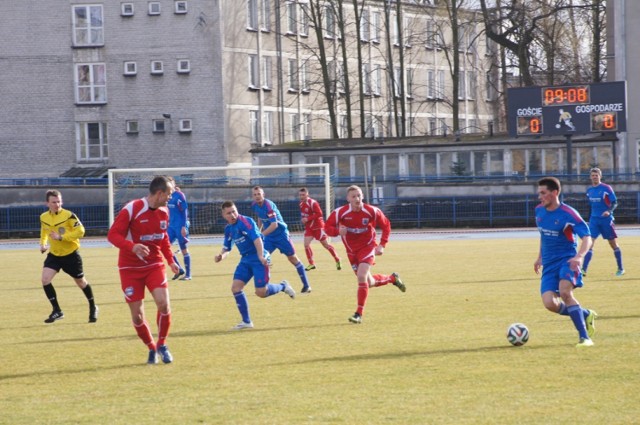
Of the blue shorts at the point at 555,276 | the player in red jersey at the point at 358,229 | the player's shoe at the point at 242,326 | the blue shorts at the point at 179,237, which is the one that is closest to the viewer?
the blue shorts at the point at 555,276

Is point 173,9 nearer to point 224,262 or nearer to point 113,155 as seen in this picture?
point 113,155

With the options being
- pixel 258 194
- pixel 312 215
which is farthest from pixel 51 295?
pixel 312 215

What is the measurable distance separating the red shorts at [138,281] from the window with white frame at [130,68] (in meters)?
47.8

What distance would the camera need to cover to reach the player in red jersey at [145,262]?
12.4 meters

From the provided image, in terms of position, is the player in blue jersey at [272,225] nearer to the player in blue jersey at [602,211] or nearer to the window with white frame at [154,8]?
the player in blue jersey at [602,211]

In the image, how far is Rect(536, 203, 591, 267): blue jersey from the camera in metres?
12.9

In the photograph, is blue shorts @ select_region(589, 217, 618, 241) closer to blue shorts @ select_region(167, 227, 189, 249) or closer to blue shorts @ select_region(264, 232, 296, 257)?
blue shorts @ select_region(264, 232, 296, 257)

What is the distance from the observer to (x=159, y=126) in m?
59.8

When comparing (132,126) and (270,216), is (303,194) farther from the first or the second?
(132,126)

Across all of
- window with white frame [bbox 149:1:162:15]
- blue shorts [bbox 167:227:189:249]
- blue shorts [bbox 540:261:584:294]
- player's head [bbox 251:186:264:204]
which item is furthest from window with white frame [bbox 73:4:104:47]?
blue shorts [bbox 540:261:584:294]

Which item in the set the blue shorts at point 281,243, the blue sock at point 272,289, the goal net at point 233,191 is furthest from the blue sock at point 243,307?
the goal net at point 233,191

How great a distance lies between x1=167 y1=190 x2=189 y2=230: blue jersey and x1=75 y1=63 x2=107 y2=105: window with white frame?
3448 cm

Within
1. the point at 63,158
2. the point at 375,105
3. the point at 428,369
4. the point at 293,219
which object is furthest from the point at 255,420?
the point at 375,105

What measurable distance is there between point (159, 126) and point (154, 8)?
5.88m
